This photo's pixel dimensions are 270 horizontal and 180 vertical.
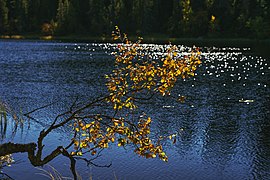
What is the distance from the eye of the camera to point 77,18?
167875mm

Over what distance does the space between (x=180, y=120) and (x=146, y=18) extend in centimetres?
12738

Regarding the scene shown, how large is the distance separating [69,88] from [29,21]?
132584 millimetres

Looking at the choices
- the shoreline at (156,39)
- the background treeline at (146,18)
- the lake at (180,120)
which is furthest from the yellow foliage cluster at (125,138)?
the background treeline at (146,18)

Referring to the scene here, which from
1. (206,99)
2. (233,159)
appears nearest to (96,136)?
(233,159)

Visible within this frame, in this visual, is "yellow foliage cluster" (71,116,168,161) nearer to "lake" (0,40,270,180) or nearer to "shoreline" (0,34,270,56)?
"lake" (0,40,270,180)

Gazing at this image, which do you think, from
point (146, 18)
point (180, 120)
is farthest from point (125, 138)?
point (146, 18)

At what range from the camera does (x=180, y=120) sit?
1391 inches

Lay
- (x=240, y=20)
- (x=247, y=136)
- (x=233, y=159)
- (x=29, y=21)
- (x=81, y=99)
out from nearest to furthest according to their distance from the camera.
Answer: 1. (x=233, y=159)
2. (x=247, y=136)
3. (x=81, y=99)
4. (x=240, y=20)
5. (x=29, y=21)

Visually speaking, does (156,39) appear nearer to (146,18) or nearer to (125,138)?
(146,18)

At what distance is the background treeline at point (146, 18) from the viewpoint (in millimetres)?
152125

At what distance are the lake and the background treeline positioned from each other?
81.9 meters

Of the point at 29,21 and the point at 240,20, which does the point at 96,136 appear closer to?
the point at 240,20

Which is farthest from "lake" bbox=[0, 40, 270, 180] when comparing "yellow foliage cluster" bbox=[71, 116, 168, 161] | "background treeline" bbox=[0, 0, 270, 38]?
"background treeline" bbox=[0, 0, 270, 38]

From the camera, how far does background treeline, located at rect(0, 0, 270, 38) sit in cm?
15212
